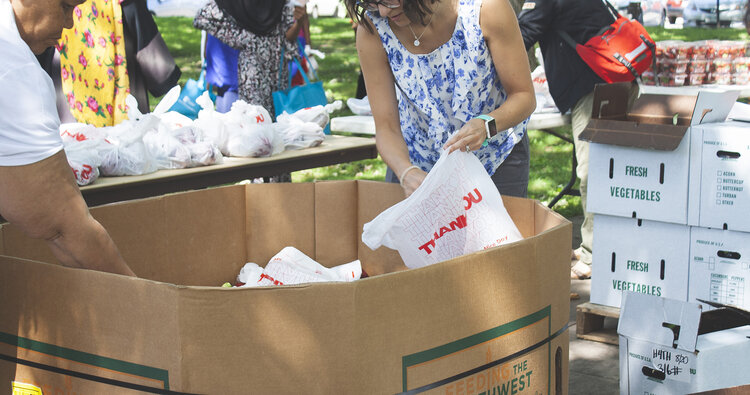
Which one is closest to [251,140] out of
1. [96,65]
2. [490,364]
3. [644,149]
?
[96,65]

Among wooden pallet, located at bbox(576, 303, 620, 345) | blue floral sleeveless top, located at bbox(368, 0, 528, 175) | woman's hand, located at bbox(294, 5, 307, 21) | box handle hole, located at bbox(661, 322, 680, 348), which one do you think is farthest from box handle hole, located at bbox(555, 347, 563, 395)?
woman's hand, located at bbox(294, 5, 307, 21)

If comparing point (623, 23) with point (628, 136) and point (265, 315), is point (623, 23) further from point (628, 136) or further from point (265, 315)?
point (265, 315)

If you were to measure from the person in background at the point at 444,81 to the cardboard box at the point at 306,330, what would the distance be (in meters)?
0.62

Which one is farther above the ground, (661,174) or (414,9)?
(414,9)

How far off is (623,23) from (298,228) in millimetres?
2840

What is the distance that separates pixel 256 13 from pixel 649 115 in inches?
105

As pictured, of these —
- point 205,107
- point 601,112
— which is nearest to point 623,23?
point 601,112

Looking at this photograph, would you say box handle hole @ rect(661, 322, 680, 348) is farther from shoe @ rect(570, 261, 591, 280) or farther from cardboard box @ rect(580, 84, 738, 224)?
shoe @ rect(570, 261, 591, 280)

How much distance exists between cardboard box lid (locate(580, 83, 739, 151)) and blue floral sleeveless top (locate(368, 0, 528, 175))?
3.46 ft

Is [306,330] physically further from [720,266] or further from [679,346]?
[720,266]

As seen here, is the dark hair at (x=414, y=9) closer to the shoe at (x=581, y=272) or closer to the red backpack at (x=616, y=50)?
the red backpack at (x=616, y=50)

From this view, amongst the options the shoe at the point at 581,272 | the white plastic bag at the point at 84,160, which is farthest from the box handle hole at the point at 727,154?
the white plastic bag at the point at 84,160

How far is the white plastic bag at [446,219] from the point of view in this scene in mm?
1938

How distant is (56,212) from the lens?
1427 millimetres
